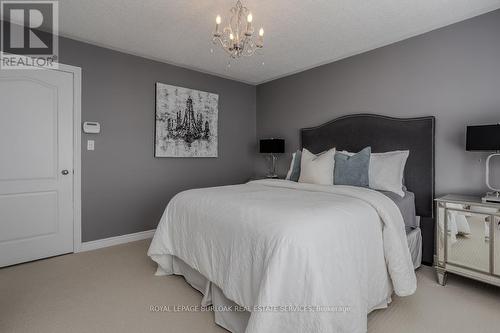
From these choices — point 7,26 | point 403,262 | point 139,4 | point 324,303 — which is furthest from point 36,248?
point 403,262

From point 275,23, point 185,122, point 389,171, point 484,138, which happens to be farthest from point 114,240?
point 484,138

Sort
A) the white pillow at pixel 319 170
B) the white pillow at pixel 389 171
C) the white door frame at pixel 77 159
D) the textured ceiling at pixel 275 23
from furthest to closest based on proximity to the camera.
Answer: the white door frame at pixel 77 159 → the white pillow at pixel 319 170 → the white pillow at pixel 389 171 → the textured ceiling at pixel 275 23

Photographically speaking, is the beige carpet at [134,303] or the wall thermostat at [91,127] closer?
the beige carpet at [134,303]

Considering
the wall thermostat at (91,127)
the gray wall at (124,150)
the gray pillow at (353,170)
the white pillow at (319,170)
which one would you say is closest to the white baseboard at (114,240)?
the gray wall at (124,150)

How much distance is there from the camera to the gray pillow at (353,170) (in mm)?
2771

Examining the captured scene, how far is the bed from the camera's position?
1333 millimetres

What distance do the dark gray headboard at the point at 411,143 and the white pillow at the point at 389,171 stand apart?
0.46ft

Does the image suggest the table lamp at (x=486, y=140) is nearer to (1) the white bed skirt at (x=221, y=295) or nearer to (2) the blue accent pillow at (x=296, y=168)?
(1) the white bed skirt at (x=221, y=295)

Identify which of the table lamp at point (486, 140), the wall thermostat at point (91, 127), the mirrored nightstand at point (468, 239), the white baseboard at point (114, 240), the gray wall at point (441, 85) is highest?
the gray wall at point (441, 85)

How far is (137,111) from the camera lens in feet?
11.7

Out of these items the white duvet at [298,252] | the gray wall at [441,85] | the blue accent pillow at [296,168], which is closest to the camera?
the white duvet at [298,252]

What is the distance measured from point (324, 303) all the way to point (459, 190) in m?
2.24

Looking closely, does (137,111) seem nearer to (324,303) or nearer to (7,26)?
(7,26)

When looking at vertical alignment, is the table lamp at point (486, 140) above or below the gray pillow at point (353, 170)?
above
